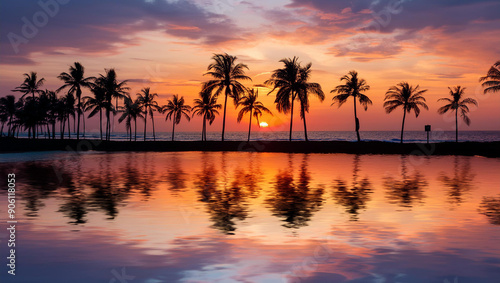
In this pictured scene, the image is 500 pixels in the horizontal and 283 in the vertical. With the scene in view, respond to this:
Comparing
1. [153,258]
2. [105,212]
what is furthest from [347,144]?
[153,258]

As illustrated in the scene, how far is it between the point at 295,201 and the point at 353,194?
9.40 feet

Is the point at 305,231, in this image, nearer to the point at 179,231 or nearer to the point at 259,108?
the point at 179,231

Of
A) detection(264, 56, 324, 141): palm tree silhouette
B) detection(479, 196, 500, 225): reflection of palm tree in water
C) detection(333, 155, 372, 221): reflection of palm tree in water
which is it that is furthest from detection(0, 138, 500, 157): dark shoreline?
detection(479, 196, 500, 225): reflection of palm tree in water

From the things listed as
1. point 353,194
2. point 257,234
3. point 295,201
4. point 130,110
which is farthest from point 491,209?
point 130,110

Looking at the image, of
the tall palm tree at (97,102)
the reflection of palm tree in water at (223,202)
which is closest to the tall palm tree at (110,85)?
the tall palm tree at (97,102)

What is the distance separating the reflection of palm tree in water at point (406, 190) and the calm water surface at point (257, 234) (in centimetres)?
4

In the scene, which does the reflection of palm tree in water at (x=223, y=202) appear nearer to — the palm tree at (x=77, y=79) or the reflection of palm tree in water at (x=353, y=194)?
the reflection of palm tree in water at (x=353, y=194)

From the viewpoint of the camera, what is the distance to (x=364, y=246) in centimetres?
942

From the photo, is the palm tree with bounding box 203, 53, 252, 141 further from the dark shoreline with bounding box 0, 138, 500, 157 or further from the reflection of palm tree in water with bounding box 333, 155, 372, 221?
the reflection of palm tree in water with bounding box 333, 155, 372, 221

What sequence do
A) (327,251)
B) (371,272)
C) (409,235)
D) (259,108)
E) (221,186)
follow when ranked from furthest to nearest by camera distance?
1. (259,108)
2. (221,186)
3. (409,235)
4. (327,251)
5. (371,272)

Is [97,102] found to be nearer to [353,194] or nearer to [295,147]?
[295,147]

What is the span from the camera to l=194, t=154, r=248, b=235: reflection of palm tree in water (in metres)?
12.1

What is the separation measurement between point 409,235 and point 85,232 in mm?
7228

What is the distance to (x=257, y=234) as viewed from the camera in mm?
10578
